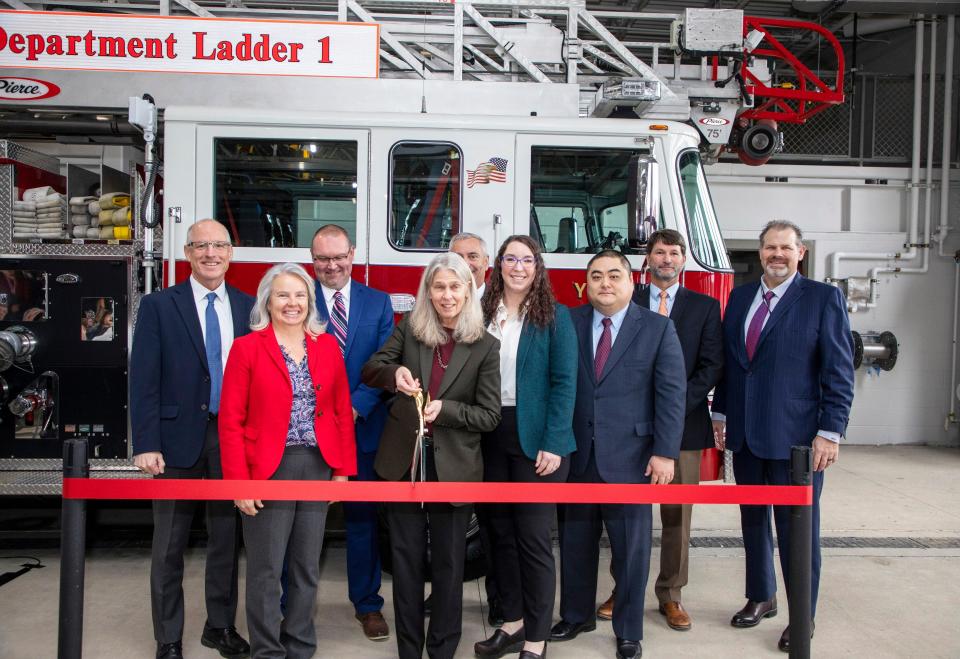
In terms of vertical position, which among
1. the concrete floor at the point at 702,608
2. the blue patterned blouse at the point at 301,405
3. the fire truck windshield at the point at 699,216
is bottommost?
the concrete floor at the point at 702,608

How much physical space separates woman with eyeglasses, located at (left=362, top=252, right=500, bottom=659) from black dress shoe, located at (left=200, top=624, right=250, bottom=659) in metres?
0.85

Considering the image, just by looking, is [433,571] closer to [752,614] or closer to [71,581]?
[71,581]

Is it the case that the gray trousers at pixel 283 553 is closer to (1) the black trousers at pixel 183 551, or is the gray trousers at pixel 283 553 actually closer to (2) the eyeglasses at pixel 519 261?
(1) the black trousers at pixel 183 551

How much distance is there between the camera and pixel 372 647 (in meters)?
4.00

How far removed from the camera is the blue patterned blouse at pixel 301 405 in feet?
11.0

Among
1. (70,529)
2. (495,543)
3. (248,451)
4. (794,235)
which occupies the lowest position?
(495,543)

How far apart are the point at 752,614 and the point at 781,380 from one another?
1.33 metres

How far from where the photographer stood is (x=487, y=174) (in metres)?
4.89

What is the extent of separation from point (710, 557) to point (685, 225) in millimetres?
2359

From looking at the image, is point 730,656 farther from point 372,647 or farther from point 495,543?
point 372,647

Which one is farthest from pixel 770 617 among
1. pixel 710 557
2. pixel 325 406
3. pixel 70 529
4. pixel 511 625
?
pixel 70 529

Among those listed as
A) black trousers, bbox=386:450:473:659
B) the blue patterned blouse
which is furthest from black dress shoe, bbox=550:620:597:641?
the blue patterned blouse

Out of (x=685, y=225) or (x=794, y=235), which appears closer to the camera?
(x=794, y=235)

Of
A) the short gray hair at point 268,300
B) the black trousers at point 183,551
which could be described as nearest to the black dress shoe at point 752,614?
the black trousers at point 183,551
